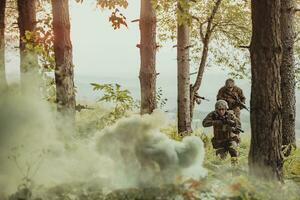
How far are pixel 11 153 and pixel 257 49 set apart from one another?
148 inches

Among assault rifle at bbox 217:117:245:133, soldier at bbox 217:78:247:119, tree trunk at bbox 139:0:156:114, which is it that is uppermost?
tree trunk at bbox 139:0:156:114

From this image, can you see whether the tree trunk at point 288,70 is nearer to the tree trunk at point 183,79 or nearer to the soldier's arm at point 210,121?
the soldier's arm at point 210,121

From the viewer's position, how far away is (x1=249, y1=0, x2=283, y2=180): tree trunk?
7.61 meters

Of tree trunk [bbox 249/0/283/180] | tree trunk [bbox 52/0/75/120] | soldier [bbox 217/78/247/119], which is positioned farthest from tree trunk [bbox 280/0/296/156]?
tree trunk [bbox 52/0/75/120]

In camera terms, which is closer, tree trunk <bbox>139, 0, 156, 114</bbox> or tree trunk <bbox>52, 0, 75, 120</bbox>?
tree trunk <bbox>52, 0, 75, 120</bbox>

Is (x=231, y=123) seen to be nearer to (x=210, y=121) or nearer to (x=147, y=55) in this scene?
(x=210, y=121)

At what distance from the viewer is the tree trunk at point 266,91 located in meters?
7.61

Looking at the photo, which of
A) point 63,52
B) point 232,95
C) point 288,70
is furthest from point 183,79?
point 63,52

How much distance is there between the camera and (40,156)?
578 cm

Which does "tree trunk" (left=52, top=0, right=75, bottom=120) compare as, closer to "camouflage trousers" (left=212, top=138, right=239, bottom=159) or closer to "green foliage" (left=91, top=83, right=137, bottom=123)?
"green foliage" (left=91, top=83, right=137, bottom=123)

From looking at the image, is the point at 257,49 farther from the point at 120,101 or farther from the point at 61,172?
the point at 120,101

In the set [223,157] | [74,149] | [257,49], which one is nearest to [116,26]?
[223,157]

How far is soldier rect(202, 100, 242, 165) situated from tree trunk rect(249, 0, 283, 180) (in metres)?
3.70

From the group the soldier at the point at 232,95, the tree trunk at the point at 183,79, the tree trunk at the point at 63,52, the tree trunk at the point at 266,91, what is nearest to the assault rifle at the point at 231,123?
the tree trunk at the point at 63,52
